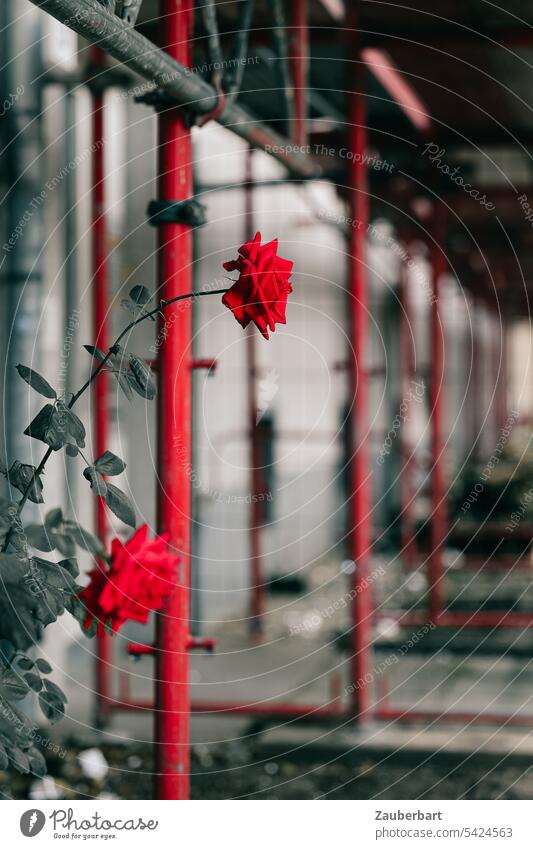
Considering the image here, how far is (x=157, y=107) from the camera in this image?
283 cm

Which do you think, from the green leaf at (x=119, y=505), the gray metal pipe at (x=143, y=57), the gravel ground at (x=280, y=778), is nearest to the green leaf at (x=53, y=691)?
the green leaf at (x=119, y=505)

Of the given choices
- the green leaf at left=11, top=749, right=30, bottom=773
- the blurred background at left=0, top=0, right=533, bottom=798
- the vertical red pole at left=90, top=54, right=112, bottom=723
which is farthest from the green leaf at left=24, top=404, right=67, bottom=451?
the vertical red pole at left=90, top=54, right=112, bottom=723

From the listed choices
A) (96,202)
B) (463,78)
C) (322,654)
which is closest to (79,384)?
(96,202)

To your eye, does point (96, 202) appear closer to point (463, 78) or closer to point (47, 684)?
point (463, 78)

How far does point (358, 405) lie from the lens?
4.93m

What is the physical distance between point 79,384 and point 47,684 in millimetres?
3521

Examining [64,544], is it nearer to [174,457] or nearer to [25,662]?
[25,662]

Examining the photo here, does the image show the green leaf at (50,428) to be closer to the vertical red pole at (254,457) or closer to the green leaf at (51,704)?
the green leaf at (51,704)

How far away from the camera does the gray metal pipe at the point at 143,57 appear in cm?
217

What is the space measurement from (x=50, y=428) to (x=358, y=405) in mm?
2819

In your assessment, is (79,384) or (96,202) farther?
(79,384)

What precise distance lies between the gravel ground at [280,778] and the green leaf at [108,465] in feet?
6.84

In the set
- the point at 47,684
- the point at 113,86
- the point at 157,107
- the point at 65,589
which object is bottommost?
the point at 47,684

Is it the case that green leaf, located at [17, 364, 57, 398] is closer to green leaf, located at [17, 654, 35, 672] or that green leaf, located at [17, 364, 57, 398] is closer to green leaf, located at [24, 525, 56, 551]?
green leaf, located at [24, 525, 56, 551]
